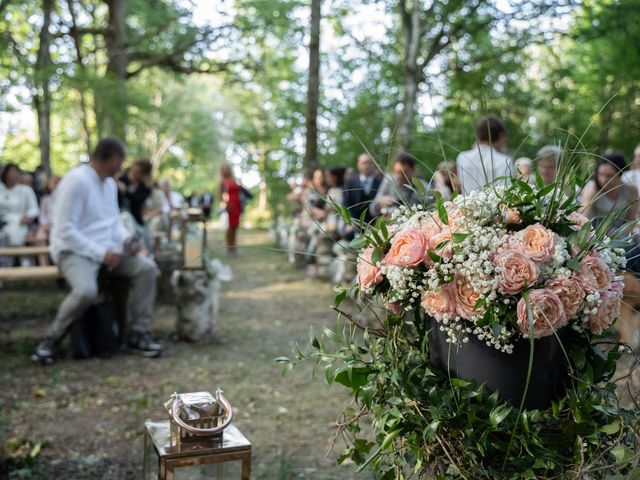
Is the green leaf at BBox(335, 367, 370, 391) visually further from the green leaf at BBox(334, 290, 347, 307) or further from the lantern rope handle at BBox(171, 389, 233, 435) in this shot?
the lantern rope handle at BBox(171, 389, 233, 435)

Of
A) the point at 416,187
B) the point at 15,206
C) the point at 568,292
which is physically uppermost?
the point at 416,187

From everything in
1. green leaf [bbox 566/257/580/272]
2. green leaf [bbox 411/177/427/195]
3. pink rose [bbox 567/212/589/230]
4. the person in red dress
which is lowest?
the person in red dress

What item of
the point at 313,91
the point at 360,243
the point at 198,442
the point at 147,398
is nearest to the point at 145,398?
the point at 147,398

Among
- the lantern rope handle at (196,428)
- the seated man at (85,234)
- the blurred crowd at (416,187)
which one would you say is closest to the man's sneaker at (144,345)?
the seated man at (85,234)

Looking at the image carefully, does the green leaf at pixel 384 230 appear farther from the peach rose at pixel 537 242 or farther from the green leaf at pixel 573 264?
the green leaf at pixel 573 264

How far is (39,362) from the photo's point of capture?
568 cm

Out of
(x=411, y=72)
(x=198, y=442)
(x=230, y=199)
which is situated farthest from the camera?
(x=230, y=199)

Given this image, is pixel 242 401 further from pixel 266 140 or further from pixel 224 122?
→ pixel 224 122

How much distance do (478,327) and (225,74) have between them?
18.9m

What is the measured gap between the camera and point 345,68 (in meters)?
14.6

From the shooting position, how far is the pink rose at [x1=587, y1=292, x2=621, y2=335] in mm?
1964

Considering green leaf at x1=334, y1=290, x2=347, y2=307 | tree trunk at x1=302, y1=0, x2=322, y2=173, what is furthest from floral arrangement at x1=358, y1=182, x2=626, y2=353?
tree trunk at x1=302, y1=0, x2=322, y2=173

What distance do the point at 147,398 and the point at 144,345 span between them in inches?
51.7

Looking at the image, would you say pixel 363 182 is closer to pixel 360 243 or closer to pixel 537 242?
pixel 360 243
